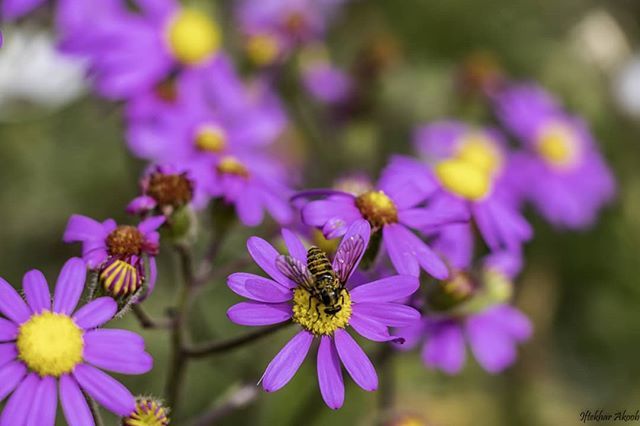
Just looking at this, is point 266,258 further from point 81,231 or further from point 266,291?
point 81,231

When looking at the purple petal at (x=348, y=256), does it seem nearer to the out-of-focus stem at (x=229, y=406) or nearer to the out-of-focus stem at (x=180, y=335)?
the out-of-focus stem at (x=180, y=335)

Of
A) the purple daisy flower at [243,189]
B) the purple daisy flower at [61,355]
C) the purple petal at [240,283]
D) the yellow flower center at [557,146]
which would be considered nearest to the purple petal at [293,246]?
the purple petal at [240,283]

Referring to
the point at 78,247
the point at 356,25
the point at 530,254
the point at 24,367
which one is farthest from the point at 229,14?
the point at 24,367

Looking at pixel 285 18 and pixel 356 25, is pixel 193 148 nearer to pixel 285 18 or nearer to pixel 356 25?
pixel 285 18

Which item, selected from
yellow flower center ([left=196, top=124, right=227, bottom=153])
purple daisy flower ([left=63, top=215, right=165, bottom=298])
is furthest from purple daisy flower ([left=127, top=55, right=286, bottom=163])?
purple daisy flower ([left=63, top=215, right=165, bottom=298])

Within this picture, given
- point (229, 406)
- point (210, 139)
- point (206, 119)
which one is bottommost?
point (229, 406)

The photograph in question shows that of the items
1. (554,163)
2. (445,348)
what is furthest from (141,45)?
(554,163)
